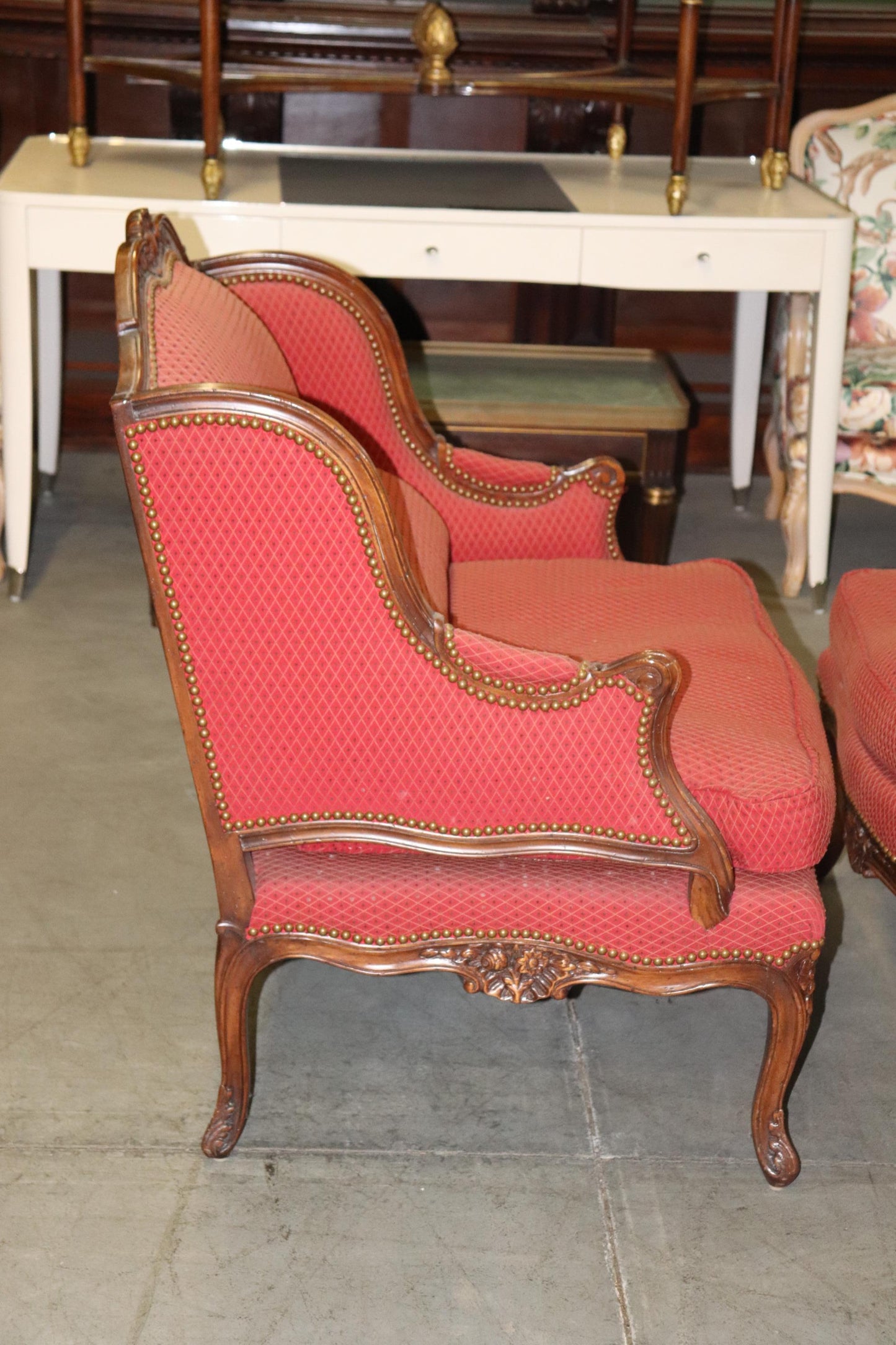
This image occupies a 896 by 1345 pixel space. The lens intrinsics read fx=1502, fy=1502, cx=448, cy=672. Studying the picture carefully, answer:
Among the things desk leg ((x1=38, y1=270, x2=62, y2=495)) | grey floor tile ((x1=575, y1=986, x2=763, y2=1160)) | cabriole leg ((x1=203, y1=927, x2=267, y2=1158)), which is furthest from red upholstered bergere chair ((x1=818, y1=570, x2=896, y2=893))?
desk leg ((x1=38, y1=270, x2=62, y2=495))

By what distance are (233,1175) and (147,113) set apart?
10.9 ft

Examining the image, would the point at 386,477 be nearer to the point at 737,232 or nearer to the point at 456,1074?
the point at 456,1074

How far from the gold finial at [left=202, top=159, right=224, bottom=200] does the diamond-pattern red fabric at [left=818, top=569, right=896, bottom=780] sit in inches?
61.6

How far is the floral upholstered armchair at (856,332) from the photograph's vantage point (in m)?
3.41

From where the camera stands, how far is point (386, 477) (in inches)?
83.1

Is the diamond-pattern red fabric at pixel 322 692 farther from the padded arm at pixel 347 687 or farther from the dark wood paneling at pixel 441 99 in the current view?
the dark wood paneling at pixel 441 99

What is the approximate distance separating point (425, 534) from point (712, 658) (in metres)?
0.45

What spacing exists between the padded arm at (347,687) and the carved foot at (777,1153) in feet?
0.94

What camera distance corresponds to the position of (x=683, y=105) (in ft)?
10.4

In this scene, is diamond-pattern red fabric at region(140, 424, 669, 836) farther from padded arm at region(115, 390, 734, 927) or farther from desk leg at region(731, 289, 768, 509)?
desk leg at region(731, 289, 768, 509)

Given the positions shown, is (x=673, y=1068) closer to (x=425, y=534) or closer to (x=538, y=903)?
(x=538, y=903)

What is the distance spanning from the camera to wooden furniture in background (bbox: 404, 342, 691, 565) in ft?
10.0

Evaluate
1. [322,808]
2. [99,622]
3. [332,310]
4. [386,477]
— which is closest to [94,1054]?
[322,808]

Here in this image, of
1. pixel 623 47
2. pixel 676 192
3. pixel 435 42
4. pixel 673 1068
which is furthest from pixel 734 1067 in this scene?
pixel 623 47
